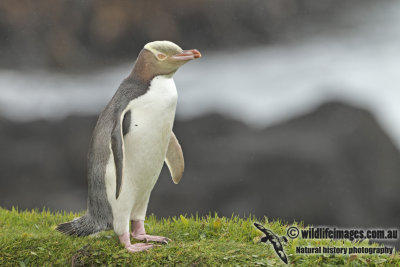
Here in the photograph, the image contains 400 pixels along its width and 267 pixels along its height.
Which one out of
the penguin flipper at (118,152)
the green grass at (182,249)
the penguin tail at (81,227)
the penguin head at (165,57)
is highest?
the penguin head at (165,57)

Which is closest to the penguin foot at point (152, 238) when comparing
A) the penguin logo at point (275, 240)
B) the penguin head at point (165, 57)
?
the penguin logo at point (275, 240)

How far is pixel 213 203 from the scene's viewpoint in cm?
657

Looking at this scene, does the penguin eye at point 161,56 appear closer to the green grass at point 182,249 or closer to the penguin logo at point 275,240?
the green grass at point 182,249

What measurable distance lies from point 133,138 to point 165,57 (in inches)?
19.9

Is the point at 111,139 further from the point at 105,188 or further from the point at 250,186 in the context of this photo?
the point at 250,186

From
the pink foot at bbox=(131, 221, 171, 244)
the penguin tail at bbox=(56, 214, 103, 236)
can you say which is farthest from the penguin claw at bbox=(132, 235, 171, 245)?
the penguin tail at bbox=(56, 214, 103, 236)

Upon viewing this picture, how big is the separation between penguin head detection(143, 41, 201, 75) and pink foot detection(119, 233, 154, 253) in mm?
974

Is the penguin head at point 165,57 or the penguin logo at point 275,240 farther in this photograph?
the penguin head at point 165,57

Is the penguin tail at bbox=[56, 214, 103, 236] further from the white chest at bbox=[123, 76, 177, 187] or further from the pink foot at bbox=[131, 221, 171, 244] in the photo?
the white chest at bbox=[123, 76, 177, 187]

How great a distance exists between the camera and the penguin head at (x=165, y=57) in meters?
2.86

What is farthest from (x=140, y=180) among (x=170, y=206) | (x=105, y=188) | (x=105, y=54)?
(x=105, y=54)

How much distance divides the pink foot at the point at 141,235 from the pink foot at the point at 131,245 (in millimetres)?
128

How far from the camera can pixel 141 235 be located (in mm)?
3092

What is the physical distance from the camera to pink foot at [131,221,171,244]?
2.99m
